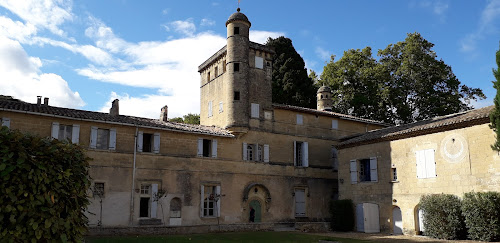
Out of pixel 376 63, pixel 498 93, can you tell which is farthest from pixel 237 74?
pixel 376 63

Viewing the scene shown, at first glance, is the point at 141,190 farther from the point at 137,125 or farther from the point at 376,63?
the point at 376,63

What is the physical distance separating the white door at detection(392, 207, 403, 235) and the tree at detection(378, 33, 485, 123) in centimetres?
1706

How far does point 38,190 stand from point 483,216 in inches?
691

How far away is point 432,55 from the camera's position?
121 feet

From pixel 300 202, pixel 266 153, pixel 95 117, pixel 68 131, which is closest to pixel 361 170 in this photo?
pixel 300 202

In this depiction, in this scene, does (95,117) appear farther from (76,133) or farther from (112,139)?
(112,139)

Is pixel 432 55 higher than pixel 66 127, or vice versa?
pixel 432 55

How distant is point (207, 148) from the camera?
25.4 m

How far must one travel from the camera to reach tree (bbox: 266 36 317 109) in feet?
130

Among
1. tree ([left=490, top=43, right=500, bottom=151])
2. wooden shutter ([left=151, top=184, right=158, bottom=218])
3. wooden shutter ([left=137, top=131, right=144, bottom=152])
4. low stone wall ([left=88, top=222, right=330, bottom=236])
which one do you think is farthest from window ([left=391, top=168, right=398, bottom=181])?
wooden shutter ([left=137, top=131, right=144, bottom=152])

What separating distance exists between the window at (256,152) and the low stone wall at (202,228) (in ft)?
14.4

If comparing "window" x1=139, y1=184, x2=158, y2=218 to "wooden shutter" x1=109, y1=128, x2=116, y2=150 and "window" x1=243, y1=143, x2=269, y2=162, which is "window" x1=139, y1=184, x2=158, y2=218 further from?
"window" x1=243, y1=143, x2=269, y2=162

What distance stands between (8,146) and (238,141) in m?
21.2

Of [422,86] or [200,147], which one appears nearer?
[200,147]
